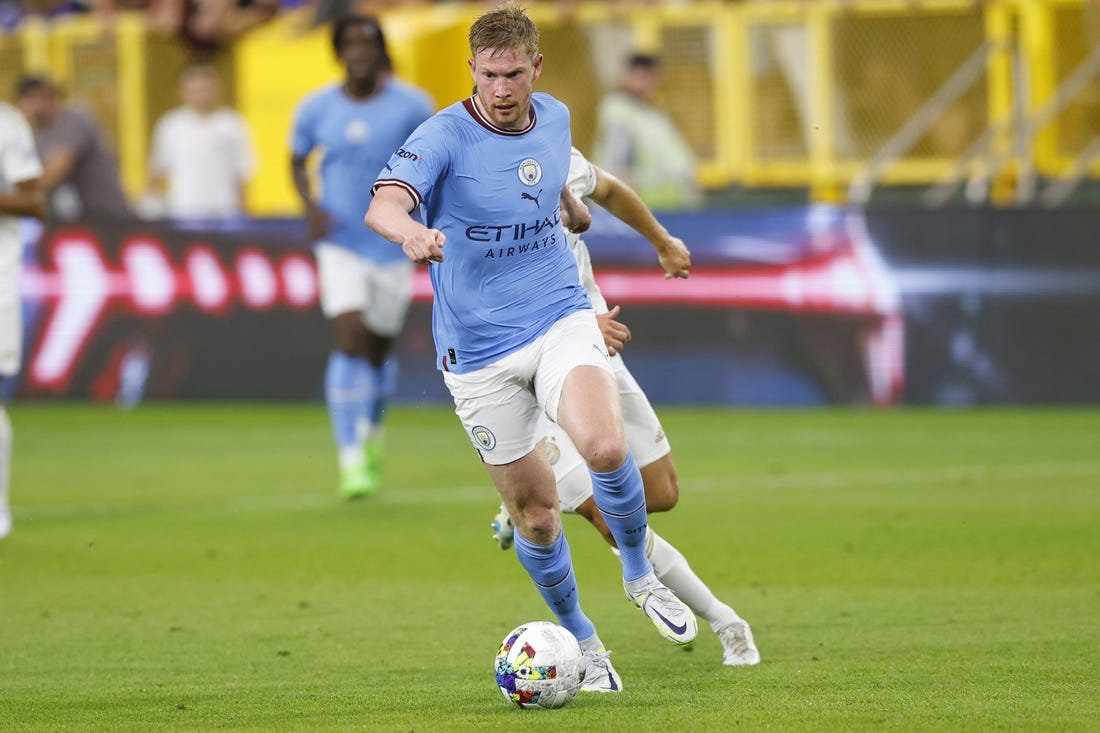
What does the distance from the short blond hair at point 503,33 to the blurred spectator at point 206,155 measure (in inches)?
486

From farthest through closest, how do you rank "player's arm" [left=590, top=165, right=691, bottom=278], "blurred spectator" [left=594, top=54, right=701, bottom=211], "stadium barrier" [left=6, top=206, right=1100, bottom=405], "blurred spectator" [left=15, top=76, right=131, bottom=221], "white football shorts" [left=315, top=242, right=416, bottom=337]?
"blurred spectator" [left=15, top=76, right=131, bottom=221], "blurred spectator" [left=594, top=54, right=701, bottom=211], "stadium barrier" [left=6, top=206, right=1100, bottom=405], "white football shorts" [left=315, top=242, right=416, bottom=337], "player's arm" [left=590, top=165, right=691, bottom=278]

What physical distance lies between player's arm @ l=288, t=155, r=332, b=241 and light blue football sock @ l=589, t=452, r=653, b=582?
19.0 feet

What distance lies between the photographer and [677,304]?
15938 mm

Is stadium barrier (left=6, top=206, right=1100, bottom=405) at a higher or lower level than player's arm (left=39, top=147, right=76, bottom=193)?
lower

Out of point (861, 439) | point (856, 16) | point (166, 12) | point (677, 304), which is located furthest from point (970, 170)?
point (166, 12)

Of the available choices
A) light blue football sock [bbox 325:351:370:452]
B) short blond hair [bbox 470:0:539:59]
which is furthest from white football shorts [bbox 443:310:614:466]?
light blue football sock [bbox 325:351:370:452]

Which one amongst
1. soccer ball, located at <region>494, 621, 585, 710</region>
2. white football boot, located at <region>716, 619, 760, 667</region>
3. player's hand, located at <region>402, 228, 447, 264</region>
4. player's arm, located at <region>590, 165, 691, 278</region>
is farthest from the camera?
player's arm, located at <region>590, 165, 691, 278</region>

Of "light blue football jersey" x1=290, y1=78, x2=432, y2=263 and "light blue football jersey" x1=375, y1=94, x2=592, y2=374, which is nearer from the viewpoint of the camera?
"light blue football jersey" x1=375, y1=94, x2=592, y2=374

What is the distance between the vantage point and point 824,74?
1747 centimetres

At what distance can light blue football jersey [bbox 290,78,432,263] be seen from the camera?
1151 centimetres

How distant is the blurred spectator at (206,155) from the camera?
18078 mm

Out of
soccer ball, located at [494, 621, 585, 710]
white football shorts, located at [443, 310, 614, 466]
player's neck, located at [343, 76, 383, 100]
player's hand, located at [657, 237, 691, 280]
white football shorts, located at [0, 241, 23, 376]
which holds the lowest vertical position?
soccer ball, located at [494, 621, 585, 710]

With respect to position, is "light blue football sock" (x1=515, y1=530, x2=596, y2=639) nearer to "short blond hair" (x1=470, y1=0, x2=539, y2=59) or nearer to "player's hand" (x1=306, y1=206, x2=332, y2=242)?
"short blond hair" (x1=470, y1=0, x2=539, y2=59)

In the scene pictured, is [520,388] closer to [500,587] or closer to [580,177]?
[580,177]
